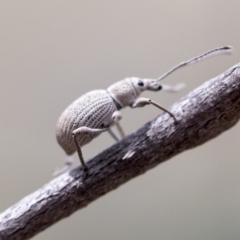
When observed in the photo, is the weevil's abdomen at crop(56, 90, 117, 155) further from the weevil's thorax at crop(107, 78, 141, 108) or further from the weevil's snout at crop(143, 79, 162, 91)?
the weevil's snout at crop(143, 79, 162, 91)

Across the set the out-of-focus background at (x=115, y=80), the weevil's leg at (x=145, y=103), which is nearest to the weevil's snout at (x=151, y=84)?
the weevil's leg at (x=145, y=103)

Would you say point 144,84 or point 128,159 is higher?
point 144,84

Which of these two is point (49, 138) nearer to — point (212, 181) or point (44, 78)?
point (44, 78)

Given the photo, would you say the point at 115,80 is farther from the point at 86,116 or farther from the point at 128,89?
the point at 86,116

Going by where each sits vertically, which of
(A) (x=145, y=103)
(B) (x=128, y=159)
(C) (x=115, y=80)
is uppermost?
(C) (x=115, y=80)

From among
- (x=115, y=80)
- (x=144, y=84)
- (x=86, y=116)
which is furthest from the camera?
(x=115, y=80)

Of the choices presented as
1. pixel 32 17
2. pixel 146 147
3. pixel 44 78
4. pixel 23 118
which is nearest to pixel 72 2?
pixel 32 17

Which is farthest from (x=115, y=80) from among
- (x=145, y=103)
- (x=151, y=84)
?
(x=145, y=103)
